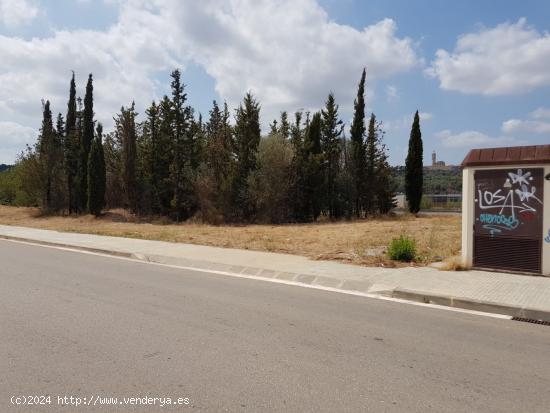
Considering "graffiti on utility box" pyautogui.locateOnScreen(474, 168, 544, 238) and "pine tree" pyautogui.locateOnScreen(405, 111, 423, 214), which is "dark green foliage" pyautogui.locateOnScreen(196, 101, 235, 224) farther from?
"graffiti on utility box" pyautogui.locateOnScreen(474, 168, 544, 238)

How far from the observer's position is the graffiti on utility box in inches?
352

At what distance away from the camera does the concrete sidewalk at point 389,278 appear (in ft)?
23.7

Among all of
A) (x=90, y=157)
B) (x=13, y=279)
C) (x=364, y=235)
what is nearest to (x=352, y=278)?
(x=13, y=279)

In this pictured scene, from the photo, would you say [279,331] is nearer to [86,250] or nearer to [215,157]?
[86,250]

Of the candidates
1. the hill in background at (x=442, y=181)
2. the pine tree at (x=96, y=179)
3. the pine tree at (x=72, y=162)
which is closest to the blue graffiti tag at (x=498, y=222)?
the pine tree at (x=96, y=179)

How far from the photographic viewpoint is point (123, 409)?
3.76m

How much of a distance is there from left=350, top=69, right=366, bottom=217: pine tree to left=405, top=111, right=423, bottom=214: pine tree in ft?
11.7

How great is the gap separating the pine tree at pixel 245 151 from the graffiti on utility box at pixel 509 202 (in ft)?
60.0

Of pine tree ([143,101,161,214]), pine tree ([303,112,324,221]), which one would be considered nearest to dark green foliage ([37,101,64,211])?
pine tree ([143,101,161,214])

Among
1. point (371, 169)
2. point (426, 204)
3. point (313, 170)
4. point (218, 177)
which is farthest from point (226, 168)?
point (426, 204)

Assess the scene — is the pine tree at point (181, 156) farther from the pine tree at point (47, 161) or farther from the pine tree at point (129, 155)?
the pine tree at point (47, 161)

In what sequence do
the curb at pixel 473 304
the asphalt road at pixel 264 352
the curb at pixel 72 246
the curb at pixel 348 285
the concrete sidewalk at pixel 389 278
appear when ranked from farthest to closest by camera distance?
1. the curb at pixel 72 246
2. the concrete sidewalk at pixel 389 278
3. the curb at pixel 348 285
4. the curb at pixel 473 304
5. the asphalt road at pixel 264 352

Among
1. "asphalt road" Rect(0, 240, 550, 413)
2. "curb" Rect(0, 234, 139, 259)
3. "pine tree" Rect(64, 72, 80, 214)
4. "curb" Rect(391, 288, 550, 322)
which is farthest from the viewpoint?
"pine tree" Rect(64, 72, 80, 214)

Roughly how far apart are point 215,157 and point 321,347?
23.7m
